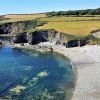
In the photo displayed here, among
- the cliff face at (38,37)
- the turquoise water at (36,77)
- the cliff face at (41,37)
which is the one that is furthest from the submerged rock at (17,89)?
the cliff face at (38,37)

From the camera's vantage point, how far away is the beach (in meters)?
66.6

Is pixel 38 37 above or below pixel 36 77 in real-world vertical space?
above

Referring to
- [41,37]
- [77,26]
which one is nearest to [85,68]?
[41,37]

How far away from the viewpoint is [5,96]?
6831 cm

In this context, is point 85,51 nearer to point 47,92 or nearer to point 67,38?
point 67,38

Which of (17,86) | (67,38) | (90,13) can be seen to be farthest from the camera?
(90,13)

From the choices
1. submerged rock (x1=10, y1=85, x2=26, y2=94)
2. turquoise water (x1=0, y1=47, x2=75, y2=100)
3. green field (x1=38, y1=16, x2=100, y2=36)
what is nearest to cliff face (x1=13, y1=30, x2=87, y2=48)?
green field (x1=38, y1=16, x2=100, y2=36)

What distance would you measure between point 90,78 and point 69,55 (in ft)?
110

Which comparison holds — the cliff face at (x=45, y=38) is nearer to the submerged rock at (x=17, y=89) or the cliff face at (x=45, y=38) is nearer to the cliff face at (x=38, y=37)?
the cliff face at (x=38, y=37)

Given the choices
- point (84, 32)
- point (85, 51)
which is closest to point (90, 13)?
point (84, 32)

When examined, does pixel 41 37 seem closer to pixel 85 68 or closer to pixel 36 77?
pixel 85 68

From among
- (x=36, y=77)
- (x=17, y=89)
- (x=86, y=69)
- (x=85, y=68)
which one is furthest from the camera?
(x=85, y=68)

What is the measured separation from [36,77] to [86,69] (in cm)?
1422

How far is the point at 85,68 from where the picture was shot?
88.5m
